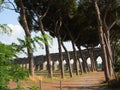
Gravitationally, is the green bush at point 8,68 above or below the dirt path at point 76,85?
below

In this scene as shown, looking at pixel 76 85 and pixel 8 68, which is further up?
pixel 76 85

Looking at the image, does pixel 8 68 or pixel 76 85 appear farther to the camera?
pixel 76 85

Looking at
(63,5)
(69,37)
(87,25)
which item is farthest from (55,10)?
(69,37)

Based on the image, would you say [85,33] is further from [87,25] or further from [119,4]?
[119,4]

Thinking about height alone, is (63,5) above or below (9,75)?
above

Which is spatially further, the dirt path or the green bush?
the dirt path

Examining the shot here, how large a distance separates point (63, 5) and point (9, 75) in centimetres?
4114

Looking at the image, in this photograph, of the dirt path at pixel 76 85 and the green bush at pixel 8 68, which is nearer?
the green bush at pixel 8 68

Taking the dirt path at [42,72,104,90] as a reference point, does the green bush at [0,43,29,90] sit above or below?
below

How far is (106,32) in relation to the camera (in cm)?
4209

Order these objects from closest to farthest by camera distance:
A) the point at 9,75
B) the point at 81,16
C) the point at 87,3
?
the point at 9,75 → the point at 87,3 → the point at 81,16

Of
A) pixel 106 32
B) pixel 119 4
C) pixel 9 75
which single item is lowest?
pixel 9 75

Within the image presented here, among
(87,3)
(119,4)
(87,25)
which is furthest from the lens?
(87,25)

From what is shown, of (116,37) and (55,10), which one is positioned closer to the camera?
(55,10)
